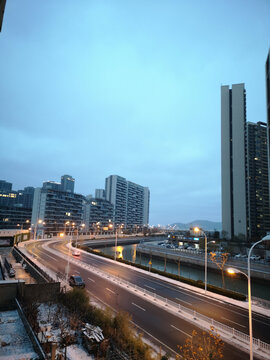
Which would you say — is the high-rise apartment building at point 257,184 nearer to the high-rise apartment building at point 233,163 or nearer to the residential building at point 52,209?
the high-rise apartment building at point 233,163

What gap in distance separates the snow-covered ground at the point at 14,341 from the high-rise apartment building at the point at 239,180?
111467mm

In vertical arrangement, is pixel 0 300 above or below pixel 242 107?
below

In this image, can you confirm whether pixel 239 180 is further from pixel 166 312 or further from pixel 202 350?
pixel 202 350

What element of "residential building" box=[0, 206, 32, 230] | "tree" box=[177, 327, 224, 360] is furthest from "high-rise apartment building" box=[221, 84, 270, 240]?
"residential building" box=[0, 206, 32, 230]

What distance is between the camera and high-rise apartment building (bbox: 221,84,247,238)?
118750 millimetres

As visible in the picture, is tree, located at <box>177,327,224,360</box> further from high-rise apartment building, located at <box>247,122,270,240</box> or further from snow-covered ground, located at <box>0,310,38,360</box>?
high-rise apartment building, located at <box>247,122,270,240</box>

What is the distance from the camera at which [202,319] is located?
2311 centimetres

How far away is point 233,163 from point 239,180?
10180 mm

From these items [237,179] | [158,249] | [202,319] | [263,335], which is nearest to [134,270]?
[202,319]

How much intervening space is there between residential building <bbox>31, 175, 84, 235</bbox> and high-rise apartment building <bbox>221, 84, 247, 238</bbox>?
9799cm

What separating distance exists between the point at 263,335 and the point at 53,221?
137 metres

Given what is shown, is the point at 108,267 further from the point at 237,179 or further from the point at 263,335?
the point at 237,179

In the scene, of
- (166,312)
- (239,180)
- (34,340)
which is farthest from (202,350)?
(239,180)

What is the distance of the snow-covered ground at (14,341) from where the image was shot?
16.2 metres
